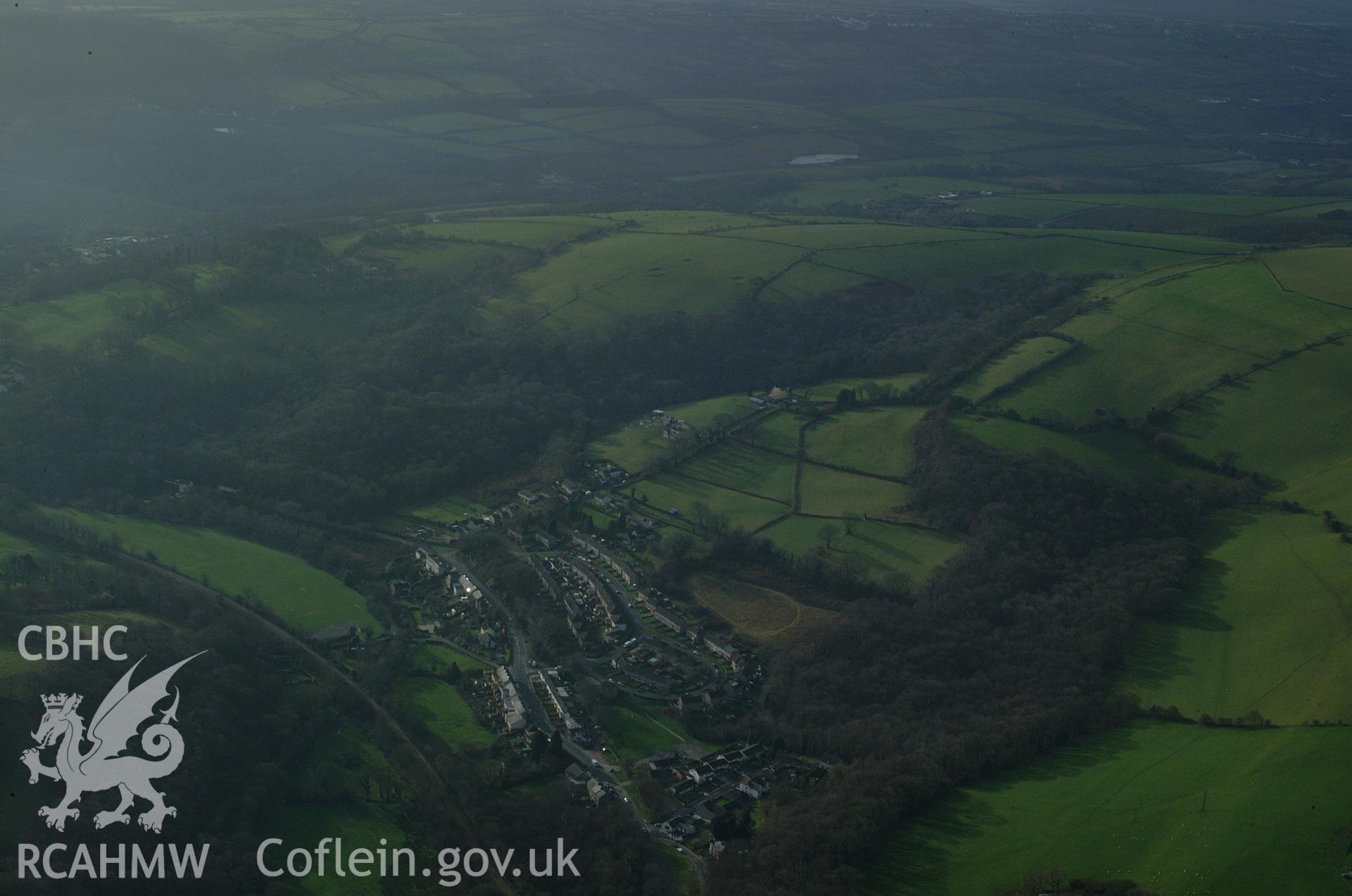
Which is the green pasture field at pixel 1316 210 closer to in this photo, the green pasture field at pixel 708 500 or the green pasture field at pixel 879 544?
the green pasture field at pixel 879 544

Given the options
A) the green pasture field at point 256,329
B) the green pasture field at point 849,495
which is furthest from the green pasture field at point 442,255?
the green pasture field at point 849,495

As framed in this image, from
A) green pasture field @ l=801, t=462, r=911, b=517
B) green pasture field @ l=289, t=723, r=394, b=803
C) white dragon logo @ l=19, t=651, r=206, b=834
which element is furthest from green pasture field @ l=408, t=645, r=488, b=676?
green pasture field @ l=801, t=462, r=911, b=517

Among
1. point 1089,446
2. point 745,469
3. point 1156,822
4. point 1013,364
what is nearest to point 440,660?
point 745,469

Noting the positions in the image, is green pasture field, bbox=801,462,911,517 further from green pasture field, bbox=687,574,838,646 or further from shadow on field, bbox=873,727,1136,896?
shadow on field, bbox=873,727,1136,896

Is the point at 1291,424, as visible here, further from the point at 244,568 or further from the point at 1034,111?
the point at 1034,111

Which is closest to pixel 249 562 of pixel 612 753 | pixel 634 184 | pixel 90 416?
pixel 90 416
